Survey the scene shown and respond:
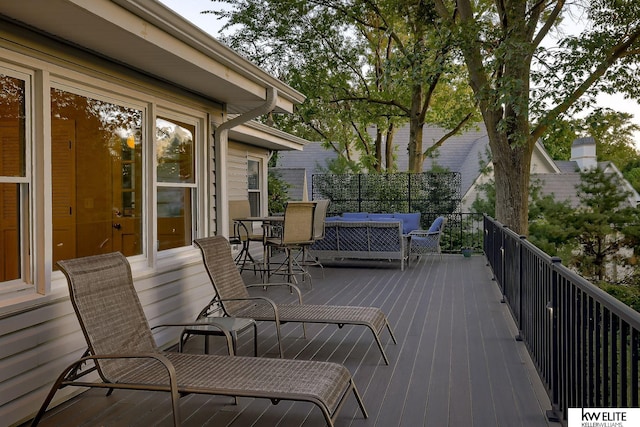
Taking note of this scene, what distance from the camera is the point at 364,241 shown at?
10.5m

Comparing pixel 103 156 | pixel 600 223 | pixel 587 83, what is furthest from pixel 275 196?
pixel 103 156

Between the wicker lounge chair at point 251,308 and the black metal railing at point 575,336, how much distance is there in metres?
1.22

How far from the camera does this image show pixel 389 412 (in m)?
3.48

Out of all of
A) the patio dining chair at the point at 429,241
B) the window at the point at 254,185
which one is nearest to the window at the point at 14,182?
the patio dining chair at the point at 429,241

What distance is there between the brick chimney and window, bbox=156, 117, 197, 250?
2665 centimetres

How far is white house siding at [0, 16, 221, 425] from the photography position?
10.8 ft

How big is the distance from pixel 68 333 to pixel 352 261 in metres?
8.30

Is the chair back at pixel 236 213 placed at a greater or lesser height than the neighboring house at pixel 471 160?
lesser

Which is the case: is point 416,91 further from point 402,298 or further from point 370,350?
point 370,350

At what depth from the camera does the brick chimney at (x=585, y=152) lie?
28.6m

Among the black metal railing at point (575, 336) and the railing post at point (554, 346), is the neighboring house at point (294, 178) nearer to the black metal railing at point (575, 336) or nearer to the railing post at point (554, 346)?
the black metal railing at point (575, 336)

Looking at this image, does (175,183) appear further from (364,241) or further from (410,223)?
(410,223)

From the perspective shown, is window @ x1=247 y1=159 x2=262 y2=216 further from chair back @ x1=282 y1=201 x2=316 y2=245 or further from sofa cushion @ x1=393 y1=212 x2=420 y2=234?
chair back @ x1=282 y1=201 x2=316 y2=245

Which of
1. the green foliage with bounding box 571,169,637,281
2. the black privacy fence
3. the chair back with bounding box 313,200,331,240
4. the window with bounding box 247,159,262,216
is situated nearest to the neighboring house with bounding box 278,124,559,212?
the black privacy fence
